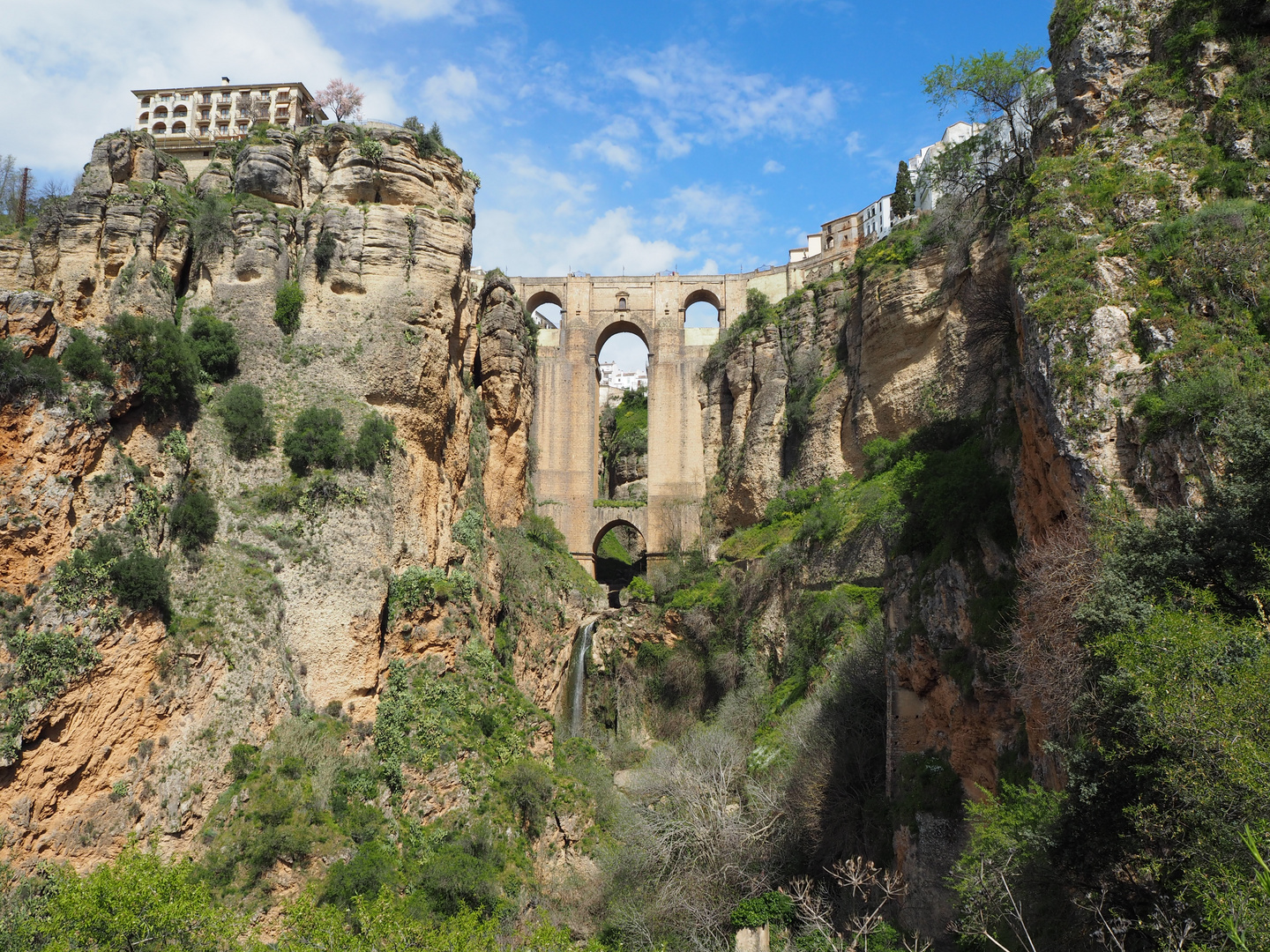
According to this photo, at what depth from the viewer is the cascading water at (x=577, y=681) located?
32.6 meters

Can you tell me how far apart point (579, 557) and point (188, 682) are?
23.0 meters

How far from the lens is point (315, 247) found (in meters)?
25.2

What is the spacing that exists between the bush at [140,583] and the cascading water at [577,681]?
16.6 meters

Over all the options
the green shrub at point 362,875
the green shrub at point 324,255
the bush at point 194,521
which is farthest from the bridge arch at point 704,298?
the green shrub at point 362,875

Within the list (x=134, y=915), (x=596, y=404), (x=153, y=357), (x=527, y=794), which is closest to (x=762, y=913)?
(x=527, y=794)

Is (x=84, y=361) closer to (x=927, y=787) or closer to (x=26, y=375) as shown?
(x=26, y=375)

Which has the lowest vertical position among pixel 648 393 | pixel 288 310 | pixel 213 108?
pixel 288 310

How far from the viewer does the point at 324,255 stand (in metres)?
25.1

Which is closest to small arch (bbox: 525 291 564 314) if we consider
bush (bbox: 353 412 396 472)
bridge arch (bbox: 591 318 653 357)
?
bridge arch (bbox: 591 318 653 357)

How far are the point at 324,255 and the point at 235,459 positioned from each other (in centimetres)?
649

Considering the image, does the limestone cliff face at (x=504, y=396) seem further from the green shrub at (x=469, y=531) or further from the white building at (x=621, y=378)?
the white building at (x=621, y=378)

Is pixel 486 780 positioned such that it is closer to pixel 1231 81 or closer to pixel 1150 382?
pixel 1150 382

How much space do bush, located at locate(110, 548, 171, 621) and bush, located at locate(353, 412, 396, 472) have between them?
577 cm

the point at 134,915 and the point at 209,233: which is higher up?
the point at 209,233
